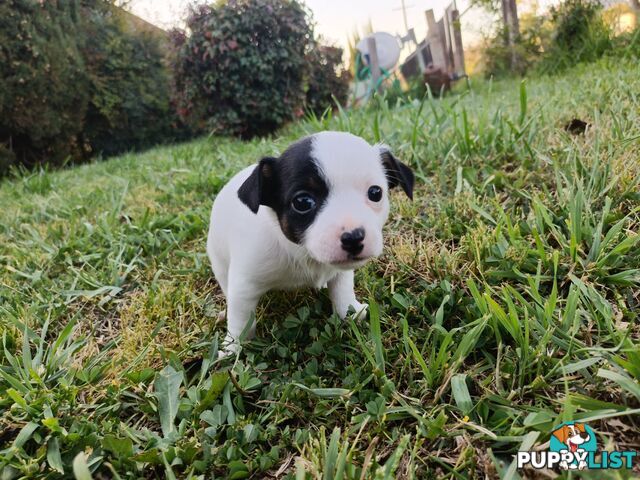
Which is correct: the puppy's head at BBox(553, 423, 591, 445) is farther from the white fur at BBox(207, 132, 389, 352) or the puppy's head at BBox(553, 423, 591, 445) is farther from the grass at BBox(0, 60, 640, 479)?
the white fur at BBox(207, 132, 389, 352)

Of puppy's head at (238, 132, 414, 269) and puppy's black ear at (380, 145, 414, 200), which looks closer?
puppy's head at (238, 132, 414, 269)

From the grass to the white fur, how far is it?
0.14 meters

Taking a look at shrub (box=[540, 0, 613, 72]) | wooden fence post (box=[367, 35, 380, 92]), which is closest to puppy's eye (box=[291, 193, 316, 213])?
shrub (box=[540, 0, 613, 72])

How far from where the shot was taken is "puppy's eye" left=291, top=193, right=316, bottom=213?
1.48 metres

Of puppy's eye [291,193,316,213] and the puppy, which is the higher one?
puppy's eye [291,193,316,213]

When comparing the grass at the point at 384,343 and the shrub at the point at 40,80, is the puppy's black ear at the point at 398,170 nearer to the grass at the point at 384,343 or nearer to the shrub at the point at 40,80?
the grass at the point at 384,343

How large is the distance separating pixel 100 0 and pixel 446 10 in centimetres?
775

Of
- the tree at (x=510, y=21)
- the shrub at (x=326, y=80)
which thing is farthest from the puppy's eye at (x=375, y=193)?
the tree at (x=510, y=21)

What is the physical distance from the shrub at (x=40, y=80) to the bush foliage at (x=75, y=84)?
Answer: 13 millimetres

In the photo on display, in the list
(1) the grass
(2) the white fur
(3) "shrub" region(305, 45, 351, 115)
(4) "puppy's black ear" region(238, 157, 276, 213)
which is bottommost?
(1) the grass

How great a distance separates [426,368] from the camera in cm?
135

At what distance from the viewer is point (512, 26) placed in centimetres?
850

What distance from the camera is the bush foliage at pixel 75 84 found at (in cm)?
646

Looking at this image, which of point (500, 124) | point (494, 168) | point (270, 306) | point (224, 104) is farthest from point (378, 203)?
point (224, 104)
